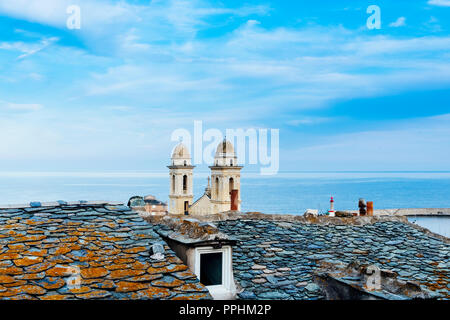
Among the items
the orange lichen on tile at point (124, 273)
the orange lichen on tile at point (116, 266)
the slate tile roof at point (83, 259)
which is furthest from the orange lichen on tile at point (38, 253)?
the orange lichen on tile at point (124, 273)

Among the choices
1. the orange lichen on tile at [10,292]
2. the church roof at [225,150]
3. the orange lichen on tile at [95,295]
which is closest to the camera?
the orange lichen on tile at [10,292]

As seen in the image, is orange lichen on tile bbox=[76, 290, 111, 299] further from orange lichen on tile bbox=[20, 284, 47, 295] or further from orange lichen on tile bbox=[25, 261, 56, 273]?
orange lichen on tile bbox=[25, 261, 56, 273]

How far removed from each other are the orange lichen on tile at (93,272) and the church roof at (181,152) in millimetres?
55938

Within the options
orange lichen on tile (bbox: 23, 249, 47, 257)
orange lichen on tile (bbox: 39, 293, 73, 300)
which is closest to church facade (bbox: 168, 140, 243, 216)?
orange lichen on tile (bbox: 23, 249, 47, 257)

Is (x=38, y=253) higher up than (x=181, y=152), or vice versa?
(x=181, y=152)

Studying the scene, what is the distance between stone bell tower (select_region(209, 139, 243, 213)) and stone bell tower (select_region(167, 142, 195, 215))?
4.70 m

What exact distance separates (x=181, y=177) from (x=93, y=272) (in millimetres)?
55827

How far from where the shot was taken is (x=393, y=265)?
8.70 meters

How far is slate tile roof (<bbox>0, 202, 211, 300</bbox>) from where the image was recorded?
223 inches

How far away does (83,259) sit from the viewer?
6344 mm

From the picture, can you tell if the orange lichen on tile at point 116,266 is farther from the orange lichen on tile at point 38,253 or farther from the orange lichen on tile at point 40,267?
the orange lichen on tile at point 38,253

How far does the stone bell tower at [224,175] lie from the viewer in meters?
57.4

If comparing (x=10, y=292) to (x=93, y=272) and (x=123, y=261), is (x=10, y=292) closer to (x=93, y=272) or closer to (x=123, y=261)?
(x=93, y=272)

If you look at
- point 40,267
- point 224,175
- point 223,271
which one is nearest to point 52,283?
point 40,267
